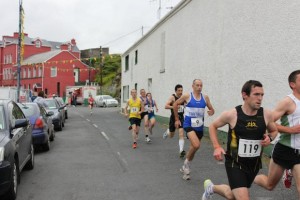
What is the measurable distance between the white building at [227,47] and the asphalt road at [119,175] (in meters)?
2.25

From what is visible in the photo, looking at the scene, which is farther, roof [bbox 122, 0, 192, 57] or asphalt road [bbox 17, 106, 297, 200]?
roof [bbox 122, 0, 192, 57]

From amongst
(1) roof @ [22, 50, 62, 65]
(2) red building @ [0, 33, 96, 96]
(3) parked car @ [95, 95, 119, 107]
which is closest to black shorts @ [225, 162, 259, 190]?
(3) parked car @ [95, 95, 119, 107]

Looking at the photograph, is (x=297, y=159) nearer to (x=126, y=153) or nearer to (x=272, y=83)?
(x=272, y=83)

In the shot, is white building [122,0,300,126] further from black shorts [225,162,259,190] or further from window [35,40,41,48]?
window [35,40,41,48]

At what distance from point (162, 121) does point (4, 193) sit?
52.8ft

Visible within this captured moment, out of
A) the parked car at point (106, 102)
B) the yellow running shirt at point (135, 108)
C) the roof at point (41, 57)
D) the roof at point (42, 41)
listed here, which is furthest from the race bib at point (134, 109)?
the roof at point (42, 41)

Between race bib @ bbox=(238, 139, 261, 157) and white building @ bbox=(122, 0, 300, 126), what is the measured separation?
4.87 metres

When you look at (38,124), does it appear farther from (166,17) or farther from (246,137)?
(166,17)

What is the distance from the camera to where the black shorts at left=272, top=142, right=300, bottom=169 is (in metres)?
4.74

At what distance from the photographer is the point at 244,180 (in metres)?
4.36

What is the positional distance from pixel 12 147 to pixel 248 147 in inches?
142

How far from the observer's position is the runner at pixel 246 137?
429 centimetres

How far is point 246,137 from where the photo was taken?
4328 mm

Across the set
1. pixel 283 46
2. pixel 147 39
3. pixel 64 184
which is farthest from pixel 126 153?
pixel 147 39
